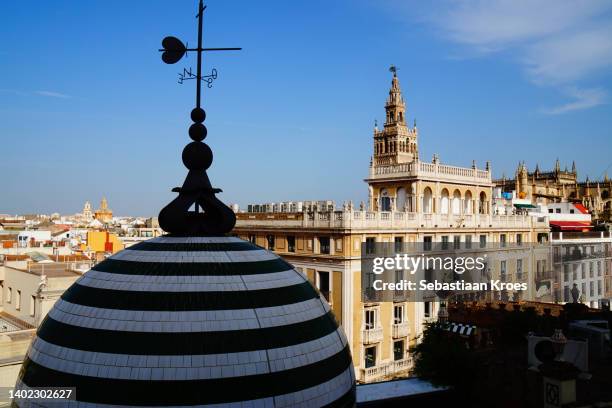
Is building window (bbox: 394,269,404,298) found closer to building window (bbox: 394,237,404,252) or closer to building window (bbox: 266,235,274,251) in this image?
building window (bbox: 394,237,404,252)

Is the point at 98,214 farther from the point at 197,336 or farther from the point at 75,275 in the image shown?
the point at 197,336

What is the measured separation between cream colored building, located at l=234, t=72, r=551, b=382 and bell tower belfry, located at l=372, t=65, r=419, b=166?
167cm

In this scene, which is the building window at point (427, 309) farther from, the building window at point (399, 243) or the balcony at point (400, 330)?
the building window at point (399, 243)

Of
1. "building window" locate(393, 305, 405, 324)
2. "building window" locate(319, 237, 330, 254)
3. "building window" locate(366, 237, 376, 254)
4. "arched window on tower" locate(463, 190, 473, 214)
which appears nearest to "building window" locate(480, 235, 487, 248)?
"arched window on tower" locate(463, 190, 473, 214)

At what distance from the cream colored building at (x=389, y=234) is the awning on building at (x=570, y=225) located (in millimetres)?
4672

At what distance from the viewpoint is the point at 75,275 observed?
104ft

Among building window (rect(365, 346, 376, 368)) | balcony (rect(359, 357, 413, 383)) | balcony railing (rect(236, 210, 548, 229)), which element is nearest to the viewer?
balcony (rect(359, 357, 413, 383))

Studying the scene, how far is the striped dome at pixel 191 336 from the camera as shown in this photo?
Result: 24.7ft

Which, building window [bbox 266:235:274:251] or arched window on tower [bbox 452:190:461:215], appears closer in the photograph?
building window [bbox 266:235:274:251]

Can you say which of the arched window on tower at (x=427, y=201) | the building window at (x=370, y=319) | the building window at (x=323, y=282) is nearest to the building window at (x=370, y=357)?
the building window at (x=370, y=319)

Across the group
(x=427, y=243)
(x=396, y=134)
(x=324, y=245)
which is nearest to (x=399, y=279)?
(x=427, y=243)

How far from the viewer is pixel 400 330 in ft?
129

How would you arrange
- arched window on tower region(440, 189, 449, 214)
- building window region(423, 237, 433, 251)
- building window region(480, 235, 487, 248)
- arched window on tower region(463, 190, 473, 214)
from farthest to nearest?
1. arched window on tower region(463, 190, 473, 214)
2. building window region(480, 235, 487, 248)
3. arched window on tower region(440, 189, 449, 214)
4. building window region(423, 237, 433, 251)

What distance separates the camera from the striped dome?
7.52 m
